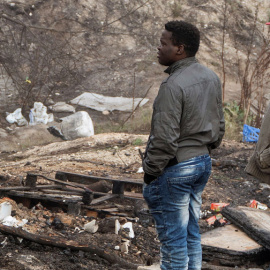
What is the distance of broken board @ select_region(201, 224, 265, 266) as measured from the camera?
4.32m

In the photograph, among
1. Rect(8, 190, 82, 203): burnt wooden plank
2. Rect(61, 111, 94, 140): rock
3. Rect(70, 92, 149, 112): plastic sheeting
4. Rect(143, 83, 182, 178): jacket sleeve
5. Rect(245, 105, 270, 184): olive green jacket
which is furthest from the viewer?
Rect(70, 92, 149, 112): plastic sheeting

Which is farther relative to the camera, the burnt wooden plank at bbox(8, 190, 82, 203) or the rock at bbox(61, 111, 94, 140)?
the rock at bbox(61, 111, 94, 140)

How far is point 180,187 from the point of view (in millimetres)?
3053

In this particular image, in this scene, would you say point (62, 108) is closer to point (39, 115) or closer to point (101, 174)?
→ point (39, 115)

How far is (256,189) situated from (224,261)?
2640 mm

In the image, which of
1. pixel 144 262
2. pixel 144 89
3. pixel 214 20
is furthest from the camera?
pixel 214 20

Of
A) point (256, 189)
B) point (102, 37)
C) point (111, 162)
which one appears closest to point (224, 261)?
point (256, 189)

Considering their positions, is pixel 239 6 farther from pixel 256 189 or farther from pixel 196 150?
pixel 196 150

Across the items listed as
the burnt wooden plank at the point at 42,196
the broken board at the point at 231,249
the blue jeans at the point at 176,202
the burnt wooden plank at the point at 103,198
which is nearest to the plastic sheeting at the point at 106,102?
the burnt wooden plank at the point at 103,198

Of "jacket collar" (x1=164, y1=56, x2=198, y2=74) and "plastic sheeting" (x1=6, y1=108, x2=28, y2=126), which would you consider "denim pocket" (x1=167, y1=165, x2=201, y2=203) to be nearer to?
"jacket collar" (x1=164, y1=56, x2=198, y2=74)

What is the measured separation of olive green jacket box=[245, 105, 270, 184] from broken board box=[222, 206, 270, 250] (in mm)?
1450

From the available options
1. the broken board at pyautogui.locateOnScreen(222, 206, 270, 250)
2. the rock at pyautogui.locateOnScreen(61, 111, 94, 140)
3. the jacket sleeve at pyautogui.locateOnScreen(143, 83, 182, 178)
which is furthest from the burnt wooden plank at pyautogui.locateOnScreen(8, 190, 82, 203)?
the rock at pyautogui.locateOnScreen(61, 111, 94, 140)

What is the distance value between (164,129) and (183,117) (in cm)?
17

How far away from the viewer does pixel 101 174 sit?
685 cm
